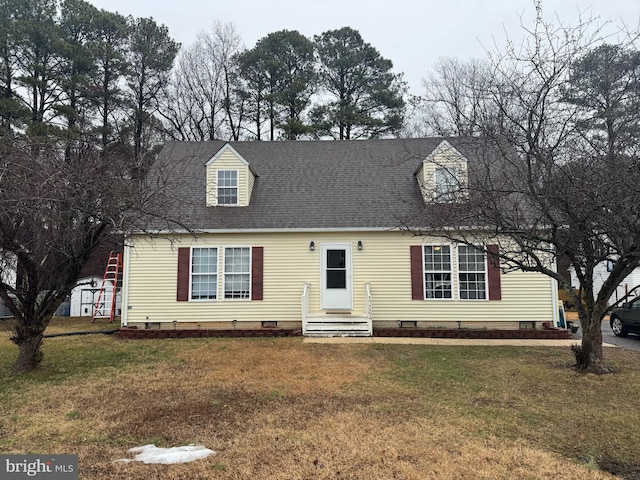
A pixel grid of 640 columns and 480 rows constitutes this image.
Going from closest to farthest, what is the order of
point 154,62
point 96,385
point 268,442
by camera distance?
point 268,442
point 96,385
point 154,62

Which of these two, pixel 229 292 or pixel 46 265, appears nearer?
pixel 46 265

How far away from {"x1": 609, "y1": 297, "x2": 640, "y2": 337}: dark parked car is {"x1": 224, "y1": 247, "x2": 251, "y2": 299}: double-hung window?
37.6 feet

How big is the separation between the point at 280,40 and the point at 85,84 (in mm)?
11121

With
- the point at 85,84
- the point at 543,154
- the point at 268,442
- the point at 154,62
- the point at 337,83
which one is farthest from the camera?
the point at 337,83

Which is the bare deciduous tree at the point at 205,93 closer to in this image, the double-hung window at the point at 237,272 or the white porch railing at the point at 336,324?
the double-hung window at the point at 237,272

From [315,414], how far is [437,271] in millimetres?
7803

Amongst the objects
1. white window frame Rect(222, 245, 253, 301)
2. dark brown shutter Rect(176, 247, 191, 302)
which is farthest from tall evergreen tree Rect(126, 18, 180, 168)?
white window frame Rect(222, 245, 253, 301)

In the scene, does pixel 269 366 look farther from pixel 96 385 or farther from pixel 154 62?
pixel 154 62

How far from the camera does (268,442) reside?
416 cm

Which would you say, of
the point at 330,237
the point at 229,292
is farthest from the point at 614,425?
the point at 229,292

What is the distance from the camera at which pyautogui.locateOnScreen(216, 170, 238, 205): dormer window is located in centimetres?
1293

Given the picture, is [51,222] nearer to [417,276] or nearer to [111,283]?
[417,276]

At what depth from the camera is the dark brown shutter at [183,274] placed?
11953mm

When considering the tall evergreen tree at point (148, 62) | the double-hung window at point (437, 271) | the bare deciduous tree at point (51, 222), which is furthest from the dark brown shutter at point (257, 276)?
the tall evergreen tree at point (148, 62)
